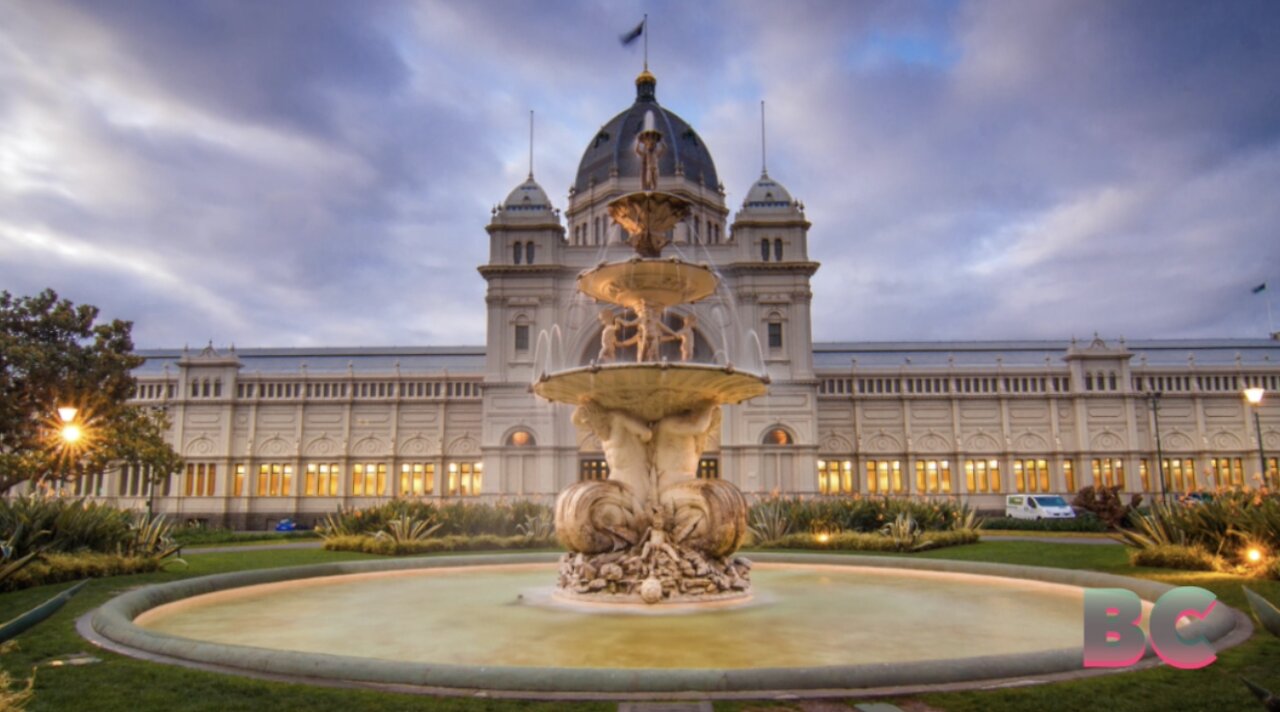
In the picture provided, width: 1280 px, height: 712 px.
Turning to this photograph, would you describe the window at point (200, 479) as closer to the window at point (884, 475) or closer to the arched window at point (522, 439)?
the arched window at point (522, 439)

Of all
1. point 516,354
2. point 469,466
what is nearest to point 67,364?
point 516,354

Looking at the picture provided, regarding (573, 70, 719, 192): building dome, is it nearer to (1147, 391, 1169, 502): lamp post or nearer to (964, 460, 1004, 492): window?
(964, 460, 1004, 492): window

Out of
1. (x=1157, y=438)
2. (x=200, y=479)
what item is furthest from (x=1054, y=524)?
(x=200, y=479)

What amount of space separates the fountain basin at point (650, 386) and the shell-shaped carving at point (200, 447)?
156 ft

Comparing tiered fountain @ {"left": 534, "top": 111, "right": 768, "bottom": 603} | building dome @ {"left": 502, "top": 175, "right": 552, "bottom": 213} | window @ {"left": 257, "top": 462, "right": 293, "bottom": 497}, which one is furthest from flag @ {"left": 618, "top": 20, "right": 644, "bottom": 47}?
window @ {"left": 257, "top": 462, "right": 293, "bottom": 497}

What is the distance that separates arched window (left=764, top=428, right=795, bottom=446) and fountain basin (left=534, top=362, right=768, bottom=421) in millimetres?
33705

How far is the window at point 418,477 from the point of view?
52.8 m

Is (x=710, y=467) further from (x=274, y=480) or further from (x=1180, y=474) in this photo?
(x=1180, y=474)

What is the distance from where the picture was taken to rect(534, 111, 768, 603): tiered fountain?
12039 millimetres

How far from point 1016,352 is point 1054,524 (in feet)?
89.9

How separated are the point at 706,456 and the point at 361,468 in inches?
867

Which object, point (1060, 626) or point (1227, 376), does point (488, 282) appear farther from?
point (1227, 376)

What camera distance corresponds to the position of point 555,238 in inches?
1949

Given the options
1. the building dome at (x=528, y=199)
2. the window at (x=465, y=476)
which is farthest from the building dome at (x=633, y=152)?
the window at (x=465, y=476)
